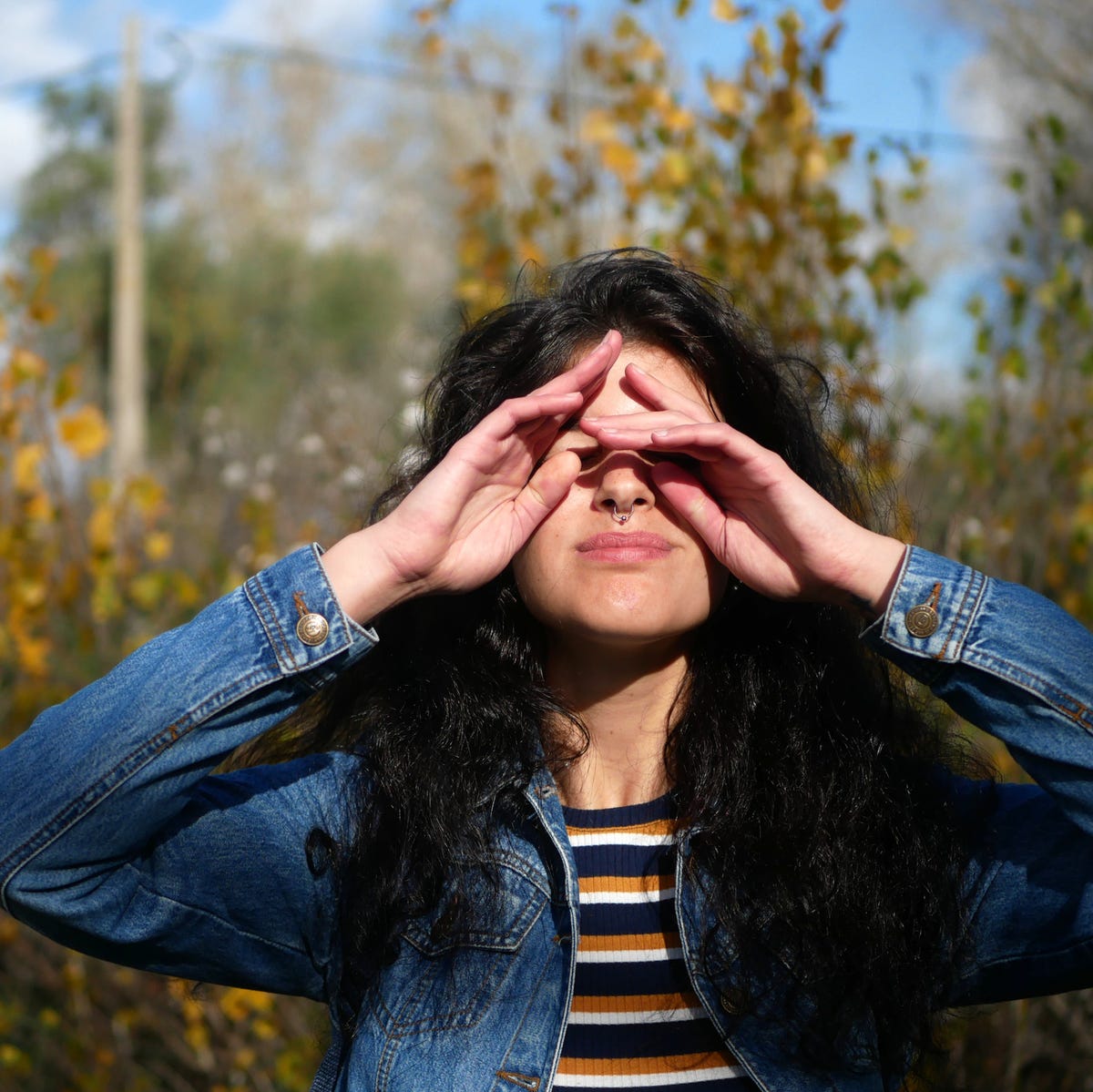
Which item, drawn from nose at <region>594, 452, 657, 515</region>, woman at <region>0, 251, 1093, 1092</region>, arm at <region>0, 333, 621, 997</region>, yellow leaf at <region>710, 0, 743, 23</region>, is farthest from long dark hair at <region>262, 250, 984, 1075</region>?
yellow leaf at <region>710, 0, 743, 23</region>

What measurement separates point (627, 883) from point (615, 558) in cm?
42

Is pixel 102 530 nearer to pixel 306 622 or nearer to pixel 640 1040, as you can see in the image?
pixel 306 622

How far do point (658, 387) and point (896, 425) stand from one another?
140cm

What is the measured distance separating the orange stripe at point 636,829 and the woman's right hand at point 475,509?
1.16 feet

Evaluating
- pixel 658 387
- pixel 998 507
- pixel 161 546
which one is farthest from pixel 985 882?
pixel 161 546

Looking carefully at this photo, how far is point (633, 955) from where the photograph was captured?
1587 mm

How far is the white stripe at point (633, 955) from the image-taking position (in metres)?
1.58

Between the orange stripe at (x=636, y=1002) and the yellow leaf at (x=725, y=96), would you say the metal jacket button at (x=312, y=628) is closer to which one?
the orange stripe at (x=636, y=1002)

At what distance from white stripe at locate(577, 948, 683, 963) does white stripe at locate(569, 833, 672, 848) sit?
0.13 meters

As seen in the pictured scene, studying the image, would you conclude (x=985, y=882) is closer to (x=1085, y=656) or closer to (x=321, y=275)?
(x=1085, y=656)

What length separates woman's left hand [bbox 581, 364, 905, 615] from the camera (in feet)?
4.91

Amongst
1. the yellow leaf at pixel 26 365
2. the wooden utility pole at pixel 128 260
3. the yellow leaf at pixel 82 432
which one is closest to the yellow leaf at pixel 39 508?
the yellow leaf at pixel 82 432

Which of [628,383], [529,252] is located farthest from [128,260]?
[628,383]

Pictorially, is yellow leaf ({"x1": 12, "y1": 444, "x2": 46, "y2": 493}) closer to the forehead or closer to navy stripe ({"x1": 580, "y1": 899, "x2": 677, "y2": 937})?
the forehead
